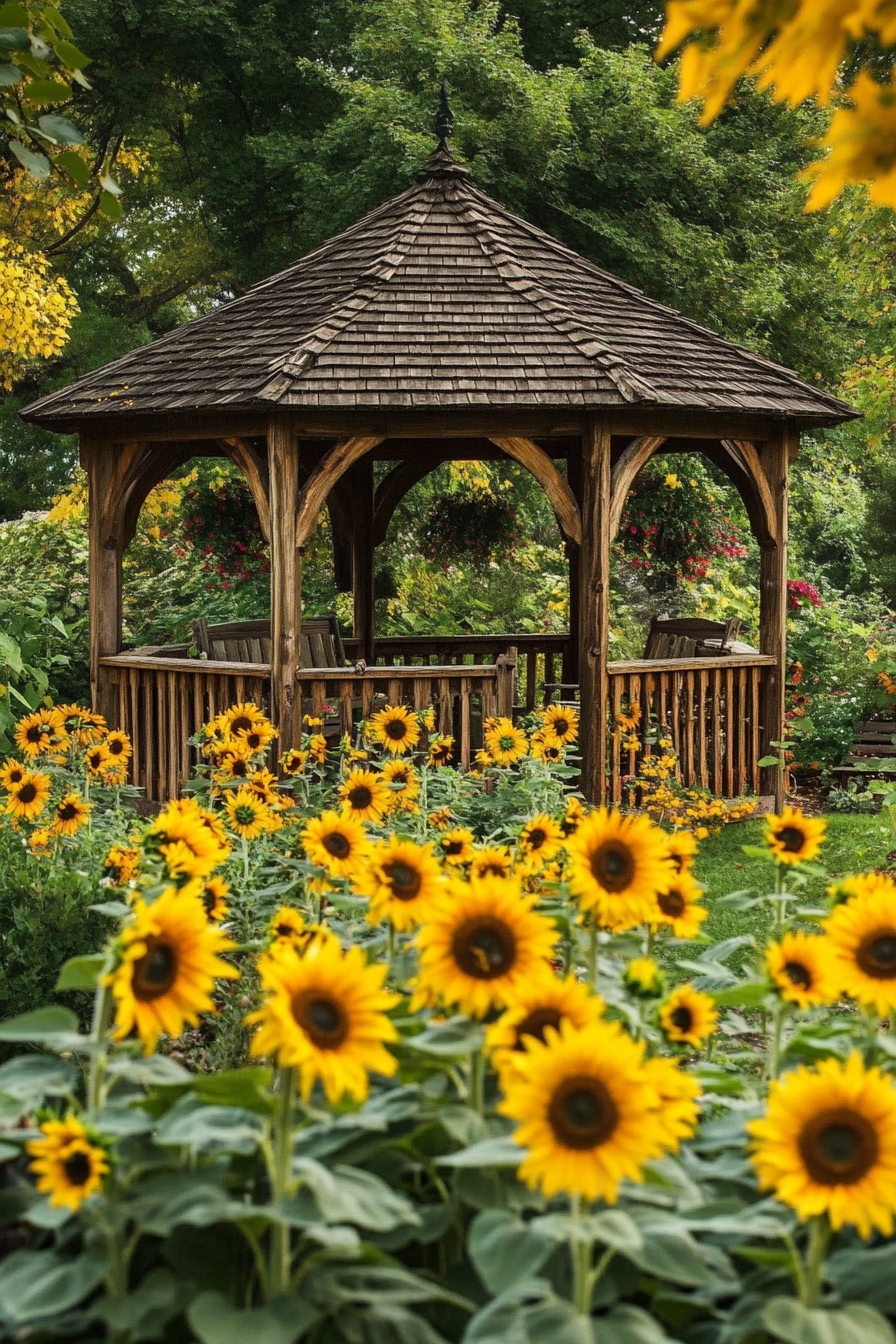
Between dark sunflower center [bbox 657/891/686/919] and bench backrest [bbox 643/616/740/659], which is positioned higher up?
bench backrest [bbox 643/616/740/659]

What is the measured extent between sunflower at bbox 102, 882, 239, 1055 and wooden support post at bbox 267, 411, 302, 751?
667 cm

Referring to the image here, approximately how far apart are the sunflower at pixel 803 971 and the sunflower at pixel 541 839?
0.85 m

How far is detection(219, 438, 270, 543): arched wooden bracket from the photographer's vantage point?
8695mm

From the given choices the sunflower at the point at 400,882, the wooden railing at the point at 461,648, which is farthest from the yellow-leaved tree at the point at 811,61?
the wooden railing at the point at 461,648

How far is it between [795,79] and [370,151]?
14.3m

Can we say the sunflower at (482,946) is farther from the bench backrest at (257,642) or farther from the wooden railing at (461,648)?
the wooden railing at (461,648)

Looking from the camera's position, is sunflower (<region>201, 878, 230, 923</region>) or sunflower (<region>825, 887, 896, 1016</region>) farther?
sunflower (<region>201, 878, 230, 923</region>)

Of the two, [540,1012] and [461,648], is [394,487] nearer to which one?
[461,648]

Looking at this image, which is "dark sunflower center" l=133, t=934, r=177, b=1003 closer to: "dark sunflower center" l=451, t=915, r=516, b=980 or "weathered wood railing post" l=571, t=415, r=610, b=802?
"dark sunflower center" l=451, t=915, r=516, b=980

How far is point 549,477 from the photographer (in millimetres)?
8766

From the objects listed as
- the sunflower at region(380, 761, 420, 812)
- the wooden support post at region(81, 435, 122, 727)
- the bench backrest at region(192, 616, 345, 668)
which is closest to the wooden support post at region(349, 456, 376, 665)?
the bench backrest at region(192, 616, 345, 668)

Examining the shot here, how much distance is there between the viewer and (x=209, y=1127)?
5.82 feet

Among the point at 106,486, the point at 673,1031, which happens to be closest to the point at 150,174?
the point at 106,486

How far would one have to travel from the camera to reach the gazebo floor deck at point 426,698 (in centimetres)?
865
